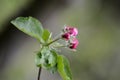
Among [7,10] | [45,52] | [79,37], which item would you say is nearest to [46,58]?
[45,52]

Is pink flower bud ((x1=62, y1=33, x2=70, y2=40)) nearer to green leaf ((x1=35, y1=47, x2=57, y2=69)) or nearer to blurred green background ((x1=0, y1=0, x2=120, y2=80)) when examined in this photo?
green leaf ((x1=35, y1=47, x2=57, y2=69))

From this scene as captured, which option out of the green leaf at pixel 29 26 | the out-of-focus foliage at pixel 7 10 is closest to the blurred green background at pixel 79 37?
the out-of-focus foliage at pixel 7 10

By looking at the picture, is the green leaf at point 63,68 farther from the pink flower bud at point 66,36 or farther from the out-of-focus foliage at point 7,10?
the out-of-focus foliage at point 7,10

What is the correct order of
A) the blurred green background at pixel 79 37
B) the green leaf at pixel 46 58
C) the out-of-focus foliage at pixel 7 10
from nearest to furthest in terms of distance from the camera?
the green leaf at pixel 46 58 < the blurred green background at pixel 79 37 < the out-of-focus foliage at pixel 7 10

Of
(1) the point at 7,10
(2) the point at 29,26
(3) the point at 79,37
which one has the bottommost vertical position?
(2) the point at 29,26

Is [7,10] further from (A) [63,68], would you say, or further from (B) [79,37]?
(A) [63,68]

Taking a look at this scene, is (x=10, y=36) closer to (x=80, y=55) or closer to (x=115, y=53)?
(x=80, y=55)

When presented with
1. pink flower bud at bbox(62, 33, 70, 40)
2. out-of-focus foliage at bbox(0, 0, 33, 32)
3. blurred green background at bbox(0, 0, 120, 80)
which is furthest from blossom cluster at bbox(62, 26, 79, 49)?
out-of-focus foliage at bbox(0, 0, 33, 32)

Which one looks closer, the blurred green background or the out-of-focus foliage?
the blurred green background
